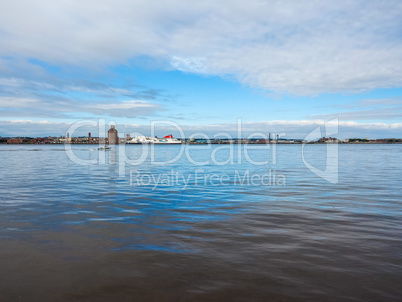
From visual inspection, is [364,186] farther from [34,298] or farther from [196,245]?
[34,298]

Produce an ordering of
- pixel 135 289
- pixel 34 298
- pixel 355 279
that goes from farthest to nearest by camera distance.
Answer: pixel 355 279 < pixel 135 289 < pixel 34 298

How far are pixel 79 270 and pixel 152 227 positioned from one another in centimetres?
401

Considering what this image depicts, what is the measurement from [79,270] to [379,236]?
9.68m

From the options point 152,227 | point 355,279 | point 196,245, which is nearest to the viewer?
point 355,279

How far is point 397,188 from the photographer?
Answer: 20438 millimetres

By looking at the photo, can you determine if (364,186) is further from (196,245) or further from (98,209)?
(98,209)

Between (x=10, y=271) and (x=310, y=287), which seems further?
(x=10, y=271)

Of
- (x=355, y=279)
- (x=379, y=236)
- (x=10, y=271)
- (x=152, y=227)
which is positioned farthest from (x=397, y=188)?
(x=10, y=271)

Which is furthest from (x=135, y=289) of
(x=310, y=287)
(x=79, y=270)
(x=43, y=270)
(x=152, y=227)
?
(x=152, y=227)

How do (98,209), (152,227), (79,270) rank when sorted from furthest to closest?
(98,209) < (152,227) < (79,270)

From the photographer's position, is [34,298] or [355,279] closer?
[34,298]

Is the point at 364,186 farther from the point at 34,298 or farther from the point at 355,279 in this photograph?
the point at 34,298

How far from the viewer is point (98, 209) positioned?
14.0 meters

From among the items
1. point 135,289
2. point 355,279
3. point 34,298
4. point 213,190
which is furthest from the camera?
point 213,190
